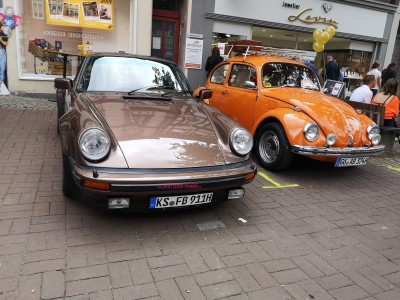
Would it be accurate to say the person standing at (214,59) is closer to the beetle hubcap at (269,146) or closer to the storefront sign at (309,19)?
the storefront sign at (309,19)

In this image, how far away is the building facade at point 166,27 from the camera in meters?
9.58

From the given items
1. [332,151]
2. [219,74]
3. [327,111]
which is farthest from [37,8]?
[332,151]

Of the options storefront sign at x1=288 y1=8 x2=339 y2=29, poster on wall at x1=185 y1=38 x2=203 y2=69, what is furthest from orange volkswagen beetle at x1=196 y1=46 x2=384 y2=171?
storefront sign at x1=288 y1=8 x2=339 y2=29

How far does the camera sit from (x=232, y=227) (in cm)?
337

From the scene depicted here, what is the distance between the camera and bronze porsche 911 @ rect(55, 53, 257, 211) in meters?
2.78

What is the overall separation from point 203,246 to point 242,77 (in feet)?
12.5

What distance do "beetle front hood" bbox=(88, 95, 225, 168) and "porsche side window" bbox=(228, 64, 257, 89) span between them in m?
2.13

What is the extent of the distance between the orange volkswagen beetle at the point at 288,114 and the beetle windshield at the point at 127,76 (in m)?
1.46

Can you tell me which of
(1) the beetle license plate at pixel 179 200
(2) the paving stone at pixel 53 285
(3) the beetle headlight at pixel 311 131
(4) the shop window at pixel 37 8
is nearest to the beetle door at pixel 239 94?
(3) the beetle headlight at pixel 311 131

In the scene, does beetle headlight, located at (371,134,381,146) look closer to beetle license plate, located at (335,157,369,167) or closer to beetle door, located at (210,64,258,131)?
beetle license plate, located at (335,157,369,167)

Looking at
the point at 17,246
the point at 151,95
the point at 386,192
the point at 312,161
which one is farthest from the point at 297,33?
the point at 17,246

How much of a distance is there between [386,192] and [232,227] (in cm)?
277

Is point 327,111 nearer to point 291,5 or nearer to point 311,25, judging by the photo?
point 291,5

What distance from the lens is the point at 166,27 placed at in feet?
36.2
